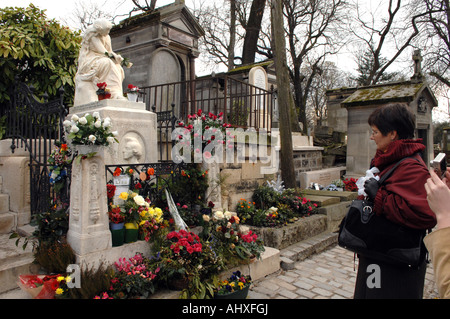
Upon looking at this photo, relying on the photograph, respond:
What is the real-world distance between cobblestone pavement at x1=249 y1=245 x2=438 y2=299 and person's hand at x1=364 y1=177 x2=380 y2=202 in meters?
2.08

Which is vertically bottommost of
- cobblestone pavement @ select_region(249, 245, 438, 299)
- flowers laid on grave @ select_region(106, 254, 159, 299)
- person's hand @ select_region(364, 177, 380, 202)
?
cobblestone pavement @ select_region(249, 245, 438, 299)

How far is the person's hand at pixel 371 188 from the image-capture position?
6.61ft

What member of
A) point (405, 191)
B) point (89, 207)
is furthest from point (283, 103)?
point (405, 191)

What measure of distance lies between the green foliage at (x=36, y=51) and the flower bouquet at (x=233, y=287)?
4.60 metres

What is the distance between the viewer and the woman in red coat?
181 centimetres

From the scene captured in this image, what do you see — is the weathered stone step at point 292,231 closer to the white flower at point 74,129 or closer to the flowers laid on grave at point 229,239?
the flowers laid on grave at point 229,239

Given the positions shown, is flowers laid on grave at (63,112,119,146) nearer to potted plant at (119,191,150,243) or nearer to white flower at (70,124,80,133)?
white flower at (70,124,80,133)

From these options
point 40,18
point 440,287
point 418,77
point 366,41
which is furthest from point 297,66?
point 440,287

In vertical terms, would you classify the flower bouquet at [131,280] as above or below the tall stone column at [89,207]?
below

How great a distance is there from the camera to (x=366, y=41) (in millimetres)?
19031

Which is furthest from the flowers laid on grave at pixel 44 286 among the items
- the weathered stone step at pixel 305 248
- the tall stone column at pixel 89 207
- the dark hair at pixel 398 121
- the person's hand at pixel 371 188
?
the weathered stone step at pixel 305 248

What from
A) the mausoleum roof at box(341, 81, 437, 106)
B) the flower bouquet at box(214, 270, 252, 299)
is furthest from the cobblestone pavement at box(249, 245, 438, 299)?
the mausoleum roof at box(341, 81, 437, 106)

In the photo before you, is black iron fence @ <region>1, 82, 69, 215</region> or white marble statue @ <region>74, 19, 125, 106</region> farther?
white marble statue @ <region>74, 19, 125, 106</region>

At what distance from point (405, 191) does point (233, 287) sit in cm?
210
